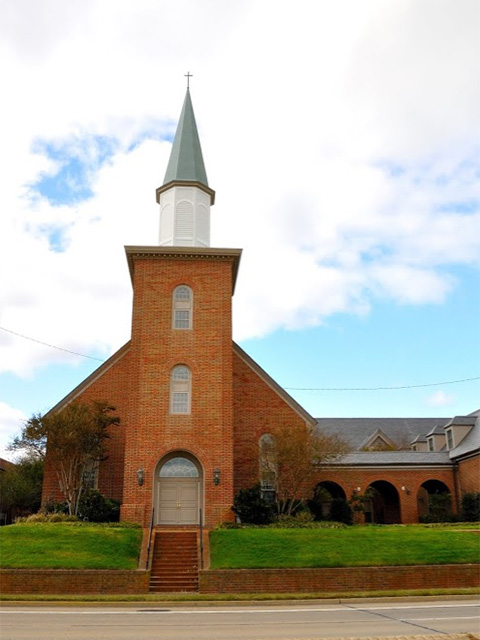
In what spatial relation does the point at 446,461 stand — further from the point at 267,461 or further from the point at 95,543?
the point at 95,543

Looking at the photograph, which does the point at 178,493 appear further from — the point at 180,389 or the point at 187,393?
the point at 180,389

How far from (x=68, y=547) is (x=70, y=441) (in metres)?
6.07

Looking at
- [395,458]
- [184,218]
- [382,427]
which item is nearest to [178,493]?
[184,218]

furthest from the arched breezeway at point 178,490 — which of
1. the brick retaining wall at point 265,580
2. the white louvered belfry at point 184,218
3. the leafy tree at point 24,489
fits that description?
the leafy tree at point 24,489

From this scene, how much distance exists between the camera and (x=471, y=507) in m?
32.6

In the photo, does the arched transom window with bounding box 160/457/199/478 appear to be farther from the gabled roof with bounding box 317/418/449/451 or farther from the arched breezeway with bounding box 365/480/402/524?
the gabled roof with bounding box 317/418/449/451

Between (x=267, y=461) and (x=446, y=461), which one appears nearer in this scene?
(x=267, y=461)

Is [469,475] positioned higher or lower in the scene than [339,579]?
higher

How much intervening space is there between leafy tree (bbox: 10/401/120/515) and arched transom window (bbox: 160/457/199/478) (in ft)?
9.62

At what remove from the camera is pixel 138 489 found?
25.8 meters

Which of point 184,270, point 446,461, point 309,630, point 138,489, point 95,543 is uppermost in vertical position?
point 184,270

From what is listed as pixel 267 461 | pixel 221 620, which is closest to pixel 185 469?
pixel 267 461

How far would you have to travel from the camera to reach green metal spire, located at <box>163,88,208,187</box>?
30828 millimetres

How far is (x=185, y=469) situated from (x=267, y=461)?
4.08m
